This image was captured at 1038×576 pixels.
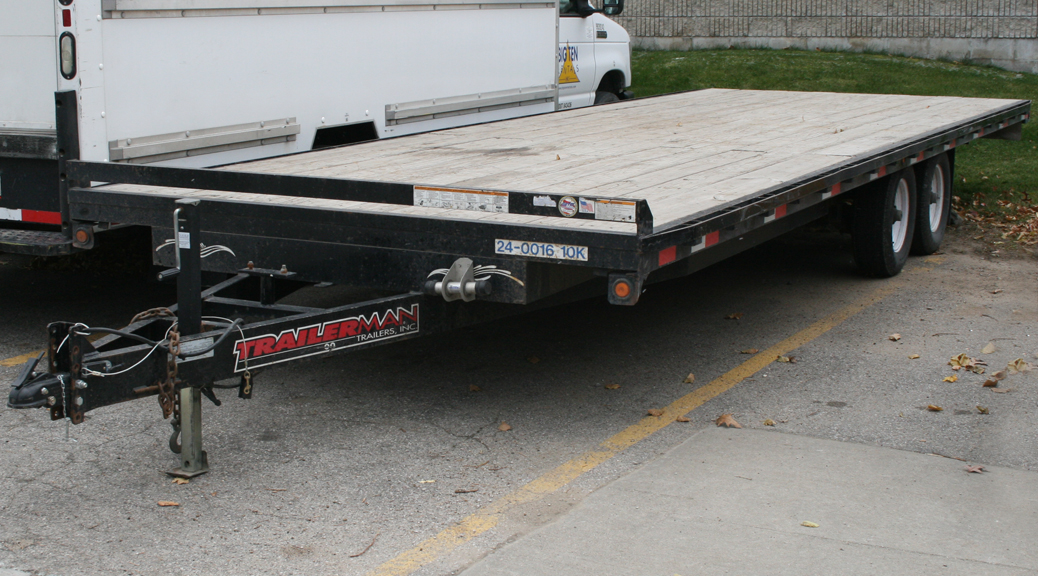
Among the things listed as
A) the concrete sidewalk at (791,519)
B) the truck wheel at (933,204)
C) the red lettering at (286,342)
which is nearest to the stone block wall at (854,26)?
the truck wheel at (933,204)

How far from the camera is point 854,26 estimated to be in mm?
21344

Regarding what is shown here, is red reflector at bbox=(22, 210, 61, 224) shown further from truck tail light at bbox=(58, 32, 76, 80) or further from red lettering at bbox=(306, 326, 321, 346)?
red lettering at bbox=(306, 326, 321, 346)

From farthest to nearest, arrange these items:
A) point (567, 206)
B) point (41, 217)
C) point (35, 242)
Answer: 1. point (41, 217)
2. point (35, 242)
3. point (567, 206)

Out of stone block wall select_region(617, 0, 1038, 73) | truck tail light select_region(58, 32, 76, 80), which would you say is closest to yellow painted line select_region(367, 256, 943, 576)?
truck tail light select_region(58, 32, 76, 80)

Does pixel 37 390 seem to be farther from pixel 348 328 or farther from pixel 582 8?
pixel 582 8

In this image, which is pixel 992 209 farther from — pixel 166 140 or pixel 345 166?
pixel 166 140

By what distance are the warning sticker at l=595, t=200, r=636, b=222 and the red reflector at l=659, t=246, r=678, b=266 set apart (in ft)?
1.00

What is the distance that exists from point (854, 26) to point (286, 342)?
1928cm

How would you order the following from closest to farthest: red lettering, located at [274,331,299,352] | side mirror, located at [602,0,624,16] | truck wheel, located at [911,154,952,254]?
red lettering, located at [274,331,299,352] < truck wheel, located at [911,154,952,254] < side mirror, located at [602,0,624,16]

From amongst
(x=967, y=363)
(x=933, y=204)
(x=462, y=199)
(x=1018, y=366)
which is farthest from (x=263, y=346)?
(x=933, y=204)

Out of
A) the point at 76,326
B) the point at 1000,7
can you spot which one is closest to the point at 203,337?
the point at 76,326

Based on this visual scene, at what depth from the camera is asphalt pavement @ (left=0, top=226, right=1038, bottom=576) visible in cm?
394

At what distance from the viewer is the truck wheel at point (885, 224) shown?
7648mm

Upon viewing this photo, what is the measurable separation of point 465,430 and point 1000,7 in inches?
715
